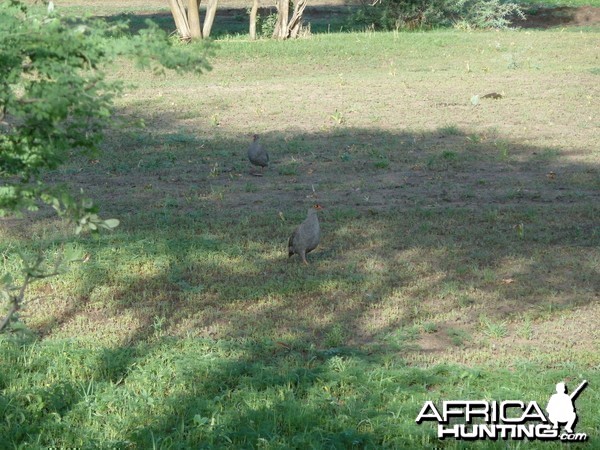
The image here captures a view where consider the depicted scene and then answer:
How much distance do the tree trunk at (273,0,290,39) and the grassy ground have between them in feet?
34.2

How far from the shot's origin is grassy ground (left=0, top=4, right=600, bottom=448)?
5.90 metres

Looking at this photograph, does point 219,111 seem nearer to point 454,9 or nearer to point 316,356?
point 316,356

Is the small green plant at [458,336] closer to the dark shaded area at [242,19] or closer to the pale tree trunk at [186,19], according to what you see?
the pale tree trunk at [186,19]

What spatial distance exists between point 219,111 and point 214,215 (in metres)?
6.76

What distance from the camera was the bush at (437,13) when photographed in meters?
30.6

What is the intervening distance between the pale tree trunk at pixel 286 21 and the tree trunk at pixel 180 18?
2.63 m

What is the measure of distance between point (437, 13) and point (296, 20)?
583 cm

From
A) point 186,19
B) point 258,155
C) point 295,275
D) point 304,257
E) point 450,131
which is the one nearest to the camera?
point 295,275

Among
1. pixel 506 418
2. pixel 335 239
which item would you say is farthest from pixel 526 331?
pixel 335 239

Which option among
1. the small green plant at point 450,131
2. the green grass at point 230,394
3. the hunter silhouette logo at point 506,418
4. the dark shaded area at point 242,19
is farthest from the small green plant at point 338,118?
the dark shaded area at point 242,19

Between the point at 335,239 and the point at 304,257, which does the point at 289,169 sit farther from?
the point at 304,257

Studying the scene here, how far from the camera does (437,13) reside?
101 feet

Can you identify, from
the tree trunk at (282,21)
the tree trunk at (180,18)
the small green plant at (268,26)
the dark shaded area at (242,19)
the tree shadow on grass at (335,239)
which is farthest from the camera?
the dark shaded area at (242,19)

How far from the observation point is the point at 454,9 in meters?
30.9
